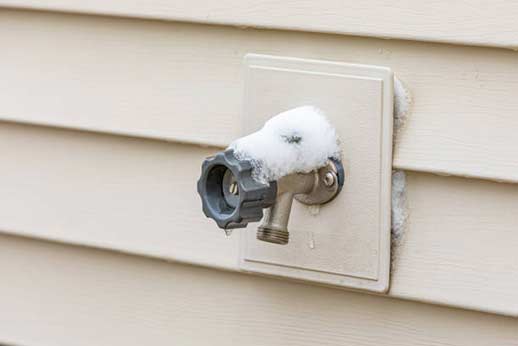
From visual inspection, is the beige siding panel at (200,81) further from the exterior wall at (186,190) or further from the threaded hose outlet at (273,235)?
the threaded hose outlet at (273,235)

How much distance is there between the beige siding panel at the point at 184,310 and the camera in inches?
47.1

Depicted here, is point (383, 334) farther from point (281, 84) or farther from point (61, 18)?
point (61, 18)

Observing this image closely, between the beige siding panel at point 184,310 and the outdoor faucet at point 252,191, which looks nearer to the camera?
the outdoor faucet at point 252,191

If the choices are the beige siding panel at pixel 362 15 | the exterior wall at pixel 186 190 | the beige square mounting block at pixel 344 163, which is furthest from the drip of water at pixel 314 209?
the beige siding panel at pixel 362 15

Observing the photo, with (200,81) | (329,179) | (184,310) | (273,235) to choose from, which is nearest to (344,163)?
(329,179)

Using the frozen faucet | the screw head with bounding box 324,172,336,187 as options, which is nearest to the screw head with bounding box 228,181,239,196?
the frozen faucet

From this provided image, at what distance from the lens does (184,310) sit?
137cm

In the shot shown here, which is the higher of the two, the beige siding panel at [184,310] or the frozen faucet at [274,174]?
the frozen faucet at [274,174]

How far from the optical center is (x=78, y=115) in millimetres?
1398

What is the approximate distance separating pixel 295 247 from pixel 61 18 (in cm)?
49

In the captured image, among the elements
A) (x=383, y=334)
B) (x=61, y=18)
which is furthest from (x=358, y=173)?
(x=61, y=18)

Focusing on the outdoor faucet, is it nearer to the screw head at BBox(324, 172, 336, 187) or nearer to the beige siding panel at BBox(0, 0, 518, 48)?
the screw head at BBox(324, 172, 336, 187)

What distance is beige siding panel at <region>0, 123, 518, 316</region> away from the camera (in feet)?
3.69

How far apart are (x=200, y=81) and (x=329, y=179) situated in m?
0.24
